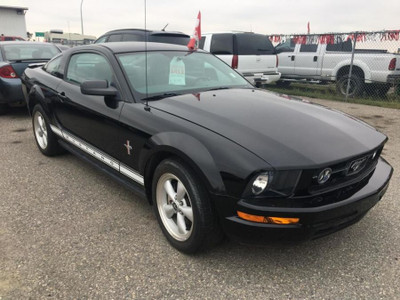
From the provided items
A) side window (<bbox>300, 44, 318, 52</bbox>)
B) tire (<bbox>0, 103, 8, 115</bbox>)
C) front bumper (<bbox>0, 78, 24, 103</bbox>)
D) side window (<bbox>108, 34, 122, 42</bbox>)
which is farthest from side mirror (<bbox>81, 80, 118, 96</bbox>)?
side window (<bbox>300, 44, 318, 52</bbox>)

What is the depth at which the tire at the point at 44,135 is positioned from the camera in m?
4.38

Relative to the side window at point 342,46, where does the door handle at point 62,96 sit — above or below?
below

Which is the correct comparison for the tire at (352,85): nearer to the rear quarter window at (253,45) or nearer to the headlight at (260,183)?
the rear quarter window at (253,45)

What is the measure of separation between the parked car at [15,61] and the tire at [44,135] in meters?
2.04

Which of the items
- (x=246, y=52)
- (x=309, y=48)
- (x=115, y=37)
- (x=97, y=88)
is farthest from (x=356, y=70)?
(x=97, y=88)

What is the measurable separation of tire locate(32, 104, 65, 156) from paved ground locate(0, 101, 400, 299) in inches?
41.5

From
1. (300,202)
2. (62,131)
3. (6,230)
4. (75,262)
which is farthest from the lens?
(62,131)

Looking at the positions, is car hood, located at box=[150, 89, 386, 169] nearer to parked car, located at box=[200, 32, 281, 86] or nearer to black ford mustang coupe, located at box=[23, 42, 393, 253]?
black ford mustang coupe, located at box=[23, 42, 393, 253]

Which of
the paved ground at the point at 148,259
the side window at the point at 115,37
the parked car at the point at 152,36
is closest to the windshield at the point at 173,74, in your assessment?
the paved ground at the point at 148,259

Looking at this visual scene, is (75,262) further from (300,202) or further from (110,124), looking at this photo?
(300,202)

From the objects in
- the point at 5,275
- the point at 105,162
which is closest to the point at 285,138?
the point at 105,162

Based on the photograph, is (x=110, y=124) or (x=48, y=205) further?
(x=48, y=205)

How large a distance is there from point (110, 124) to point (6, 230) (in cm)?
122

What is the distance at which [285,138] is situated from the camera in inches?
89.0
